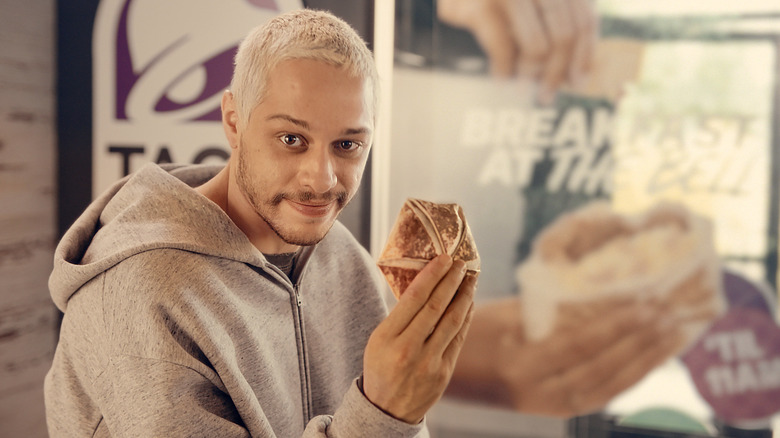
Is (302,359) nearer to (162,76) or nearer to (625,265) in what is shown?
(162,76)

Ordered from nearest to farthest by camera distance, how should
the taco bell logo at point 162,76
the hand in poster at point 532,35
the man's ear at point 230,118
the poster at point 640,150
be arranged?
the man's ear at point 230,118, the taco bell logo at point 162,76, the poster at point 640,150, the hand in poster at point 532,35

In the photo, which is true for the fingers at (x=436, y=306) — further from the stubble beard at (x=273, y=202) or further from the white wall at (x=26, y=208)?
the white wall at (x=26, y=208)

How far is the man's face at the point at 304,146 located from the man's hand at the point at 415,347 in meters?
0.24

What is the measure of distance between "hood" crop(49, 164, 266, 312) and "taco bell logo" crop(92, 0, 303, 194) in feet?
2.20

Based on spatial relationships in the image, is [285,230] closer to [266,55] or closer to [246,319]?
[246,319]

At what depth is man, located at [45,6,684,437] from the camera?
1.04 meters

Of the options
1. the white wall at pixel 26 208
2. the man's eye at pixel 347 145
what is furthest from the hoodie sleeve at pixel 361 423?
the white wall at pixel 26 208

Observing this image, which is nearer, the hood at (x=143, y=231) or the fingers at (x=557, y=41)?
the hood at (x=143, y=231)

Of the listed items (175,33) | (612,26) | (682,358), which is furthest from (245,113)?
(682,358)

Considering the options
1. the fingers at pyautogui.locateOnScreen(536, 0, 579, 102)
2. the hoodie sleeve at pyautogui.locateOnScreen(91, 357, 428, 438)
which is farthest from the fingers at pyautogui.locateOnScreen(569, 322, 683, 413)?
the hoodie sleeve at pyautogui.locateOnScreen(91, 357, 428, 438)

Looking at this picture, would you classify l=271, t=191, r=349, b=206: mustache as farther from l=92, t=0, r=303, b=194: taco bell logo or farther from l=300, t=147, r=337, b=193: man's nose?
l=92, t=0, r=303, b=194: taco bell logo

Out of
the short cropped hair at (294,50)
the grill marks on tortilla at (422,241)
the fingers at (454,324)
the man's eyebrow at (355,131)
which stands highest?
Answer: the short cropped hair at (294,50)

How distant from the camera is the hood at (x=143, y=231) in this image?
1.13 metres

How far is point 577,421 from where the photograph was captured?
8.77 feet
